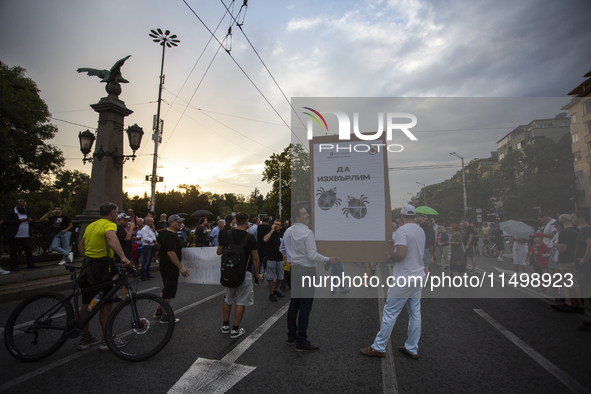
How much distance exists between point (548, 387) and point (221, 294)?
584cm

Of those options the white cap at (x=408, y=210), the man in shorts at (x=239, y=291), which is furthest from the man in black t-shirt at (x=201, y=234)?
the white cap at (x=408, y=210)

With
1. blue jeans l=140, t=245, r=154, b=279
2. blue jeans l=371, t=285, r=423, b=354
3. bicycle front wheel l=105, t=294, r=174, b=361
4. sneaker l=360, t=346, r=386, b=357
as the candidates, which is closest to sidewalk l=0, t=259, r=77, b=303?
blue jeans l=140, t=245, r=154, b=279

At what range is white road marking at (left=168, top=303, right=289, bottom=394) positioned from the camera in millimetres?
2914

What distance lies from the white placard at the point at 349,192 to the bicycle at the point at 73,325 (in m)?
2.31

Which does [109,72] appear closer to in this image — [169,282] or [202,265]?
[202,265]

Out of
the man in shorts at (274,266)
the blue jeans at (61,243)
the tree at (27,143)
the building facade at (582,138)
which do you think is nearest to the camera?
the man in shorts at (274,266)

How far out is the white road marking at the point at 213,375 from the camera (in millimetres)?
2914

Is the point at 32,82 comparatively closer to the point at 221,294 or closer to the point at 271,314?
the point at 221,294

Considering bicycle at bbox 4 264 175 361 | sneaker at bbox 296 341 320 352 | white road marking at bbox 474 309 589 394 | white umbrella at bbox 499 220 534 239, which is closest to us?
white road marking at bbox 474 309 589 394

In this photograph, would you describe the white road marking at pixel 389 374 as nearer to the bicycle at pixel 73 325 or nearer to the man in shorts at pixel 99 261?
the bicycle at pixel 73 325

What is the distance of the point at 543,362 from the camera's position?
136 inches

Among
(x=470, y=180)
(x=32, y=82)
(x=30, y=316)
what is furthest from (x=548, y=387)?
(x=470, y=180)

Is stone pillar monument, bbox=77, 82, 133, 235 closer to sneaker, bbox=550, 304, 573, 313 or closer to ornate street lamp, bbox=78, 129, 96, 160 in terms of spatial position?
ornate street lamp, bbox=78, 129, 96, 160

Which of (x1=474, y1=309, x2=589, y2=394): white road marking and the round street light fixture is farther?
the round street light fixture
